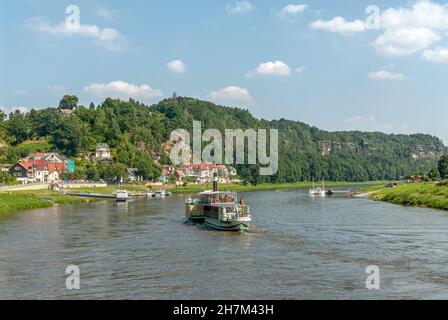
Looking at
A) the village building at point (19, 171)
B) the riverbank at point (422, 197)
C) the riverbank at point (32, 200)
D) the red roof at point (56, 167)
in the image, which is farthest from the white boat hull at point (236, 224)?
the red roof at point (56, 167)

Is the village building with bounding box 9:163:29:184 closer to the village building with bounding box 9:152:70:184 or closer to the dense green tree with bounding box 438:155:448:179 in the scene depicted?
the village building with bounding box 9:152:70:184

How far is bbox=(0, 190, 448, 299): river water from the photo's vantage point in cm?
3581

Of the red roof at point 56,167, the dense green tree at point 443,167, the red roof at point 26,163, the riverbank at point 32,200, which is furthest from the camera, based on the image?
the red roof at point 56,167

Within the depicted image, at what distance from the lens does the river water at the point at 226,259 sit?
35812 millimetres

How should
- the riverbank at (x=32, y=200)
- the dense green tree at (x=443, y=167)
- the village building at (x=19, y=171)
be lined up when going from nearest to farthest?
the riverbank at (x=32, y=200)
the dense green tree at (x=443, y=167)
the village building at (x=19, y=171)

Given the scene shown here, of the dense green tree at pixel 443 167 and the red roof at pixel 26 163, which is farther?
the red roof at pixel 26 163

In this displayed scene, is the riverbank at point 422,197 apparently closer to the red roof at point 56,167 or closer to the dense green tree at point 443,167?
the dense green tree at point 443,167

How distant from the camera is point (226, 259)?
4678cm

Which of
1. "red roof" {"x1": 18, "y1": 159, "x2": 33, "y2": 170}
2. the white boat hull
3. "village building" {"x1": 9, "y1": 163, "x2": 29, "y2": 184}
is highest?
"red roof" {"x1": 18, "y1": 159, "x2": 33, "y2": 170}

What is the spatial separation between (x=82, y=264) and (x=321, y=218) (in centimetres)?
4795

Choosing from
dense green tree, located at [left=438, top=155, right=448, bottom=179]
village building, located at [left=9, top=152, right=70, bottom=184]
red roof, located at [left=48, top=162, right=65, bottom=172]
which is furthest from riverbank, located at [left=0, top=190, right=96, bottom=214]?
dense green tree, located at [left=438, top=155, right=448, bottom=179]

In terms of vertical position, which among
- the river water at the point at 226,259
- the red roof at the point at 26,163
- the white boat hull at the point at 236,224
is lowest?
the river water at the point at 226,259

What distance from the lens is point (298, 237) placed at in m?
60.6
